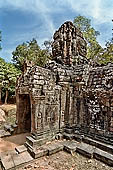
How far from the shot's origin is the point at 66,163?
157 inches

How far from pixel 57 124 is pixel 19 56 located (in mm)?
20863

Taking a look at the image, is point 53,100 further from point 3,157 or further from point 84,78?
point 3,157

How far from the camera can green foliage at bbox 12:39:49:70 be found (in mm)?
21014

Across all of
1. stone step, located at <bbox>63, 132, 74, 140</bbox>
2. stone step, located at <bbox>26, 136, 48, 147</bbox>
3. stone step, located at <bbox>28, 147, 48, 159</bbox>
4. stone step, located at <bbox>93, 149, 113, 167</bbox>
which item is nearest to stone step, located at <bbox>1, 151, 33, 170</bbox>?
stone step, located at <bbox>28, 147, 48, 159</bbox>

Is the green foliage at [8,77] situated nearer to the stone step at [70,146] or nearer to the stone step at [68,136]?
the stone step at [68,136]

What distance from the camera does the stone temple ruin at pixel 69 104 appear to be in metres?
4.90

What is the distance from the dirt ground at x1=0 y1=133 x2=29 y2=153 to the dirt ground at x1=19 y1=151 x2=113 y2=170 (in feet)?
5.96

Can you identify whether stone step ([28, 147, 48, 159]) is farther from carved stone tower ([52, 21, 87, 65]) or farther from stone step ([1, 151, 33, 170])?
carved stone tower ([52, 21, 87, 65])

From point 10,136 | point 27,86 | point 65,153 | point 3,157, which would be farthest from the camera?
point 10,136

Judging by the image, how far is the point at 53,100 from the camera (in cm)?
563

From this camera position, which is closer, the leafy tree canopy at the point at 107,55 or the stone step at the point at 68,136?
the stone step at the point at 68,136

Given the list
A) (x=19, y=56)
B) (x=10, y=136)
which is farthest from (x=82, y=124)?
(x=19, y=56)

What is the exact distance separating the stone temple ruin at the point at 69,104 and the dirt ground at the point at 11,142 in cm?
60

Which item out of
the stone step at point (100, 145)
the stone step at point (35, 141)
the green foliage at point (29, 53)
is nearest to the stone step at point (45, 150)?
the stone step at point (35, 141)
